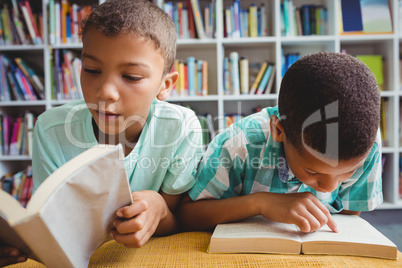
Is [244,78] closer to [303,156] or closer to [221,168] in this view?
[221,168]

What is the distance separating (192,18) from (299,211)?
211cm

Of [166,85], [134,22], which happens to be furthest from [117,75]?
[166,85]

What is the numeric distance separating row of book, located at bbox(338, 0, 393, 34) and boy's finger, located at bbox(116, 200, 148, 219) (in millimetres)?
2420

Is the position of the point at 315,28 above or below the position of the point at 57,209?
above

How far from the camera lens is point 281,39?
2.39m

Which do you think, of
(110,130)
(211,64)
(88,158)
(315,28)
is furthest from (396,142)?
(88,158)

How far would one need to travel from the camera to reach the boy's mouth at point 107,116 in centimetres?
76

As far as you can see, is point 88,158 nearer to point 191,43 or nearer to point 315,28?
point 191,43

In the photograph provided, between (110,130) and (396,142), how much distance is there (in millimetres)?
2332

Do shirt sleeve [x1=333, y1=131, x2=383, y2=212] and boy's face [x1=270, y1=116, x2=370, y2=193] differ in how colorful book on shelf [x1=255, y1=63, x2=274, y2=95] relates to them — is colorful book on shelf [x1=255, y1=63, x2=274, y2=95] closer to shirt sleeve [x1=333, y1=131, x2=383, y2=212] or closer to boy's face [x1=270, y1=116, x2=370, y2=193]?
shirt sleeve [x1=333, y1=131, x2=383, y2=212]

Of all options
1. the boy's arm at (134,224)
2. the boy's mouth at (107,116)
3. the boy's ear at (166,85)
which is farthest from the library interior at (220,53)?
the boy's arm at (134,224)

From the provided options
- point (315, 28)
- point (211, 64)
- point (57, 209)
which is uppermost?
point (315, 28)

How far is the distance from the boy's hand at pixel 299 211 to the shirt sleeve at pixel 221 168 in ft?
0.44

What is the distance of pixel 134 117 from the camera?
33.4 inches
